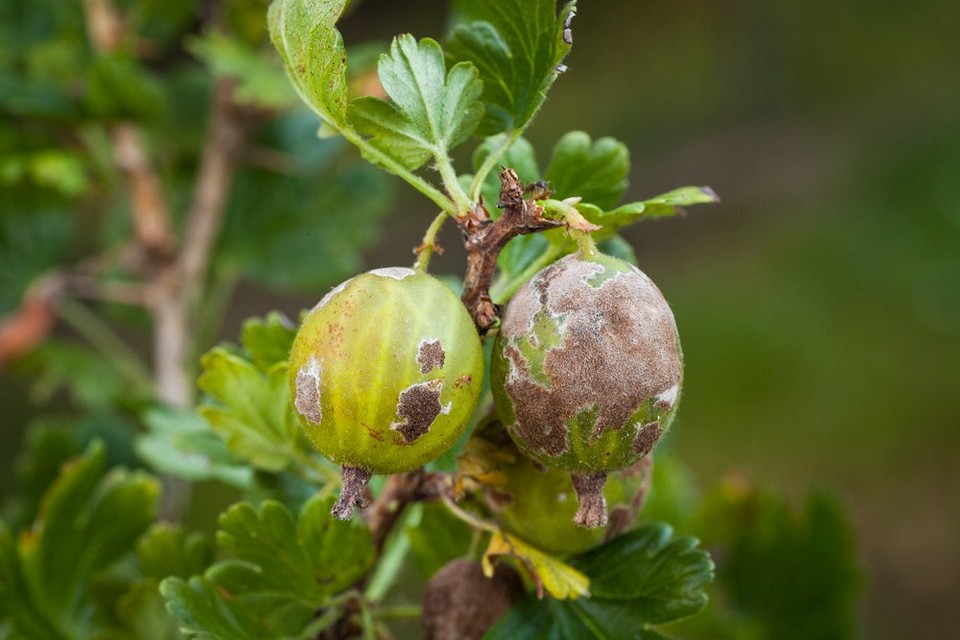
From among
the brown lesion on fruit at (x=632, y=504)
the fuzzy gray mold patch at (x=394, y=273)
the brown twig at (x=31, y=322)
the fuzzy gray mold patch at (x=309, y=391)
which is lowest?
the brown twig at (x=31, y=322)

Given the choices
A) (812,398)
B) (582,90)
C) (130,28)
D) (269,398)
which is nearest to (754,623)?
(269,398)

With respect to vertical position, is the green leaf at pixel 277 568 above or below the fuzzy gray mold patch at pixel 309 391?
below

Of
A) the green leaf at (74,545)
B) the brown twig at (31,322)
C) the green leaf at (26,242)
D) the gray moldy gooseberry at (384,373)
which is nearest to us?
the gray moldy gooseberry at (384,373)

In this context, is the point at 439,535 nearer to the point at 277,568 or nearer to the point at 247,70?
the point at 277,568

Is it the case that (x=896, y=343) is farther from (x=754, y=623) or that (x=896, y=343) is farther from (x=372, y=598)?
(x=372, y=598)

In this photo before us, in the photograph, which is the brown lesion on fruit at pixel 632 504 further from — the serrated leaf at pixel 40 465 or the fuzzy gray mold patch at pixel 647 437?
the serrated leaf at pixel 40 465

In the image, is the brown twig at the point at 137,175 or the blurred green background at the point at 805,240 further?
the blurred green background at the point at 805,240

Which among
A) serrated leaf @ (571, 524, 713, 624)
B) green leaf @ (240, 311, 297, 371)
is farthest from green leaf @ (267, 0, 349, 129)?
serrated leaf @ (571, 524, 713, 624)

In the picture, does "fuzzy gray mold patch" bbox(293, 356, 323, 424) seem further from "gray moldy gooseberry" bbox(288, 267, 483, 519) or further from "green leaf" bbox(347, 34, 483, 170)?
"green leaf" bbox(347, 34, 483, 170)

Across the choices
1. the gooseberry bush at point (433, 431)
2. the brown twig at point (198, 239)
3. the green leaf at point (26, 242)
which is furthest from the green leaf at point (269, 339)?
the green leaf at point (26, 242)
